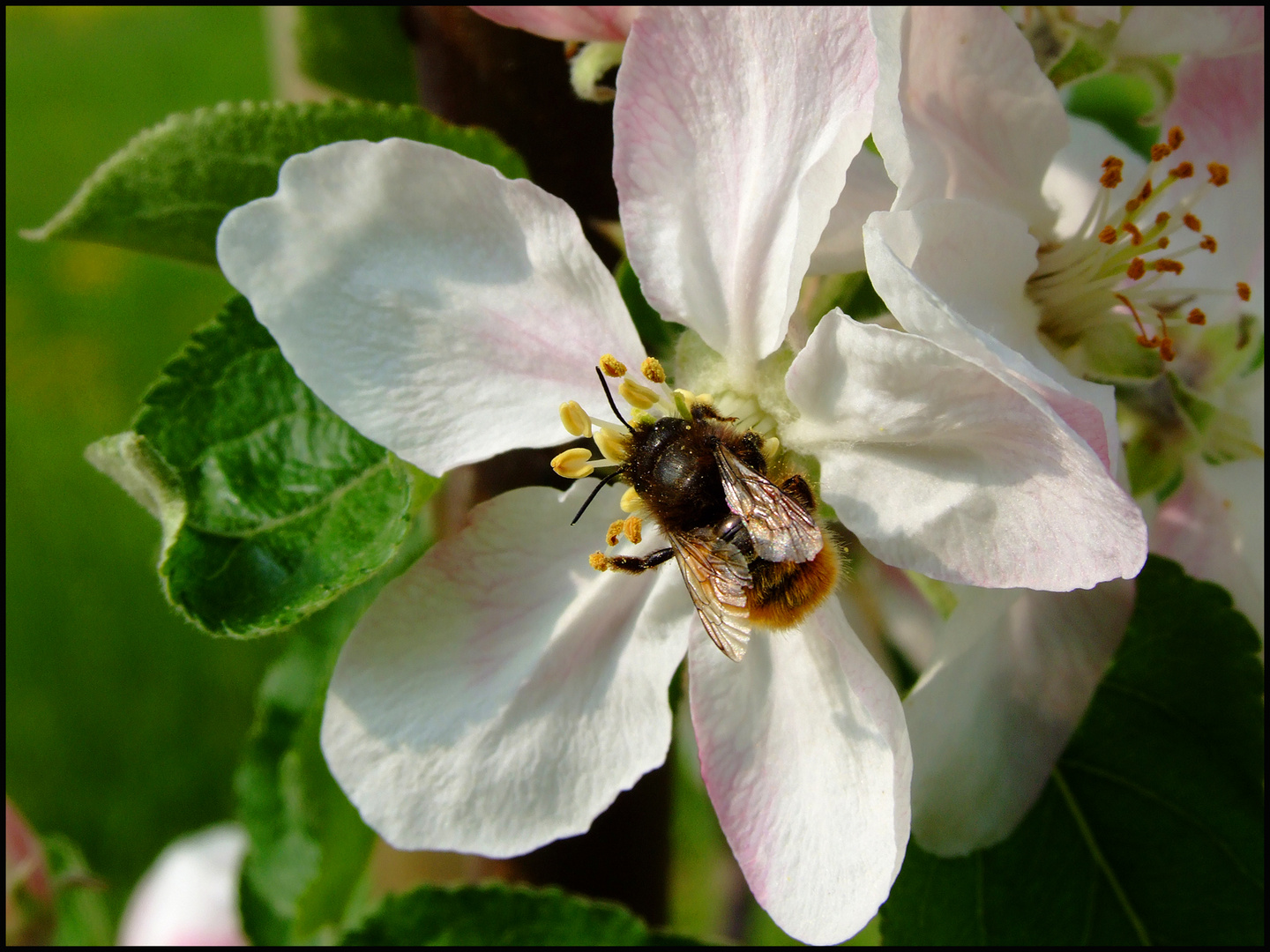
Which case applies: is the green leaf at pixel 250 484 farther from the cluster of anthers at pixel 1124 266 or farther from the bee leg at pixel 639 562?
the cluster of anthers at pixel 1124 266

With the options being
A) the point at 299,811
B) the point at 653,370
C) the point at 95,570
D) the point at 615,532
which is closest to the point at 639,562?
the point at 615,532

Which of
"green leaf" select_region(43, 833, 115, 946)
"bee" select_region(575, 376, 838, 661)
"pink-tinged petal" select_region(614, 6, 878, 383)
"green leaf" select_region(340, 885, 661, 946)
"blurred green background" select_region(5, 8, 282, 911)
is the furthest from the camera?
"blurred green background" select_region(5, 8, 282, 911)

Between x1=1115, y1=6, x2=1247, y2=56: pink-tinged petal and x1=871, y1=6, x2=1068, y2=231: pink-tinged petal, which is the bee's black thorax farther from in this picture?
x1=1115, y1=6, x2=1247, y2=56: pink-tinged petal

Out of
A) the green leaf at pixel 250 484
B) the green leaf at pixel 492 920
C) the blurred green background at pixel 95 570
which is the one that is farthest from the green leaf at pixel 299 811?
the blurred green background at pixel 95 570

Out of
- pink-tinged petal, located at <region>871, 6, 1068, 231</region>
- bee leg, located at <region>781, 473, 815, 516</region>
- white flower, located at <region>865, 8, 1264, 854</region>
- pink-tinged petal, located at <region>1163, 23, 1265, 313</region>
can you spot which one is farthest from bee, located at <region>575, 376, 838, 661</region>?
pink-tinged petal, located at <region>1163, 23, 1265, 313</region>

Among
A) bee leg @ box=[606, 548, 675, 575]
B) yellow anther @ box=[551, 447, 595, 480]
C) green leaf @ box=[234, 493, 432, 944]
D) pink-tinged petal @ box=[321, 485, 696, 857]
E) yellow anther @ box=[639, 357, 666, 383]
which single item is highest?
yellow anther @ box=[639, 357, 666, 383]

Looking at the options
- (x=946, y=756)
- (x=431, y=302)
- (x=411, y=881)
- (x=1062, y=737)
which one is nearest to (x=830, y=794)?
(x=946, y=756)

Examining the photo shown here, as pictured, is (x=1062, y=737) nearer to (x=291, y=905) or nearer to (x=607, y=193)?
(x=607, y=193)
